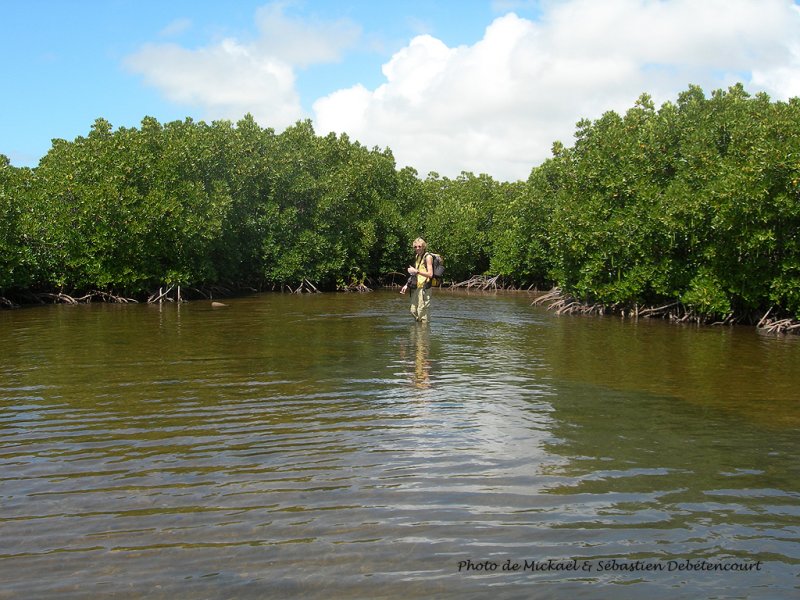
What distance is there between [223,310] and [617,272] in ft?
48.8

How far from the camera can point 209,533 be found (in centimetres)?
496

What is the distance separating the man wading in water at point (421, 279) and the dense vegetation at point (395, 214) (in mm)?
7898

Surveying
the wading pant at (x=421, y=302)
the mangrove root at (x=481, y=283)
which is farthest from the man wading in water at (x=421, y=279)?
the mangrove root at (x=481, y=283)

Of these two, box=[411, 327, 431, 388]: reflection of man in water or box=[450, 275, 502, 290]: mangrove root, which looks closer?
box=[411, 327, 431, 388]: reflection of man in water

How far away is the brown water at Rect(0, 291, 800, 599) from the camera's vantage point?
4.42 m

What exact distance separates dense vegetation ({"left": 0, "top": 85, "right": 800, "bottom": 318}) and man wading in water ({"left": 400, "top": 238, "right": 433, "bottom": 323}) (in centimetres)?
790

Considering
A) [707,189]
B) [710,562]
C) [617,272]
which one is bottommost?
[710,562]

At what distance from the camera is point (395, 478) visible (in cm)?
618

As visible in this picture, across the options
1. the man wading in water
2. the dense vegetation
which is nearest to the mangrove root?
the dense vegetation

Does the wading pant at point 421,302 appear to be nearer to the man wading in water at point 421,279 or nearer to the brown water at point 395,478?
the man wading in water at point 421,279

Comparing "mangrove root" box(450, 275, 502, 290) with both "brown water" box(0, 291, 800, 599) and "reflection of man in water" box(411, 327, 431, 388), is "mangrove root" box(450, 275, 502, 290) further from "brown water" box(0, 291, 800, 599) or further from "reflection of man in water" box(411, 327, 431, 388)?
"brown water" box(0, 291, 800, 599)

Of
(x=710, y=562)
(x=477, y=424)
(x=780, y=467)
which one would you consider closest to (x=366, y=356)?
(x=477, y=424)

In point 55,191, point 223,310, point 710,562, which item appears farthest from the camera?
point 55,191

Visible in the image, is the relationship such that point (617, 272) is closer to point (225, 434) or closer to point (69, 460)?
point (225, 434)
